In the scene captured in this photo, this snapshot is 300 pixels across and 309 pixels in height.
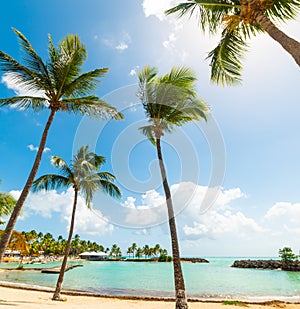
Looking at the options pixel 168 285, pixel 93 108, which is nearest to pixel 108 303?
pixel 93 108

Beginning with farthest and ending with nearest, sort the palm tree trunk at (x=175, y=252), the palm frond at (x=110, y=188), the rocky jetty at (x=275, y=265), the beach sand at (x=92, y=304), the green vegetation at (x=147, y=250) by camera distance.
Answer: the green vegetation at (x=147, y=250) → the rocky jetty at (x=275, y=265) → the palm frond at (x=110, y=188) → the beach sand at (x=92, y=304) → the palm tree trunk at (x=175, y=252)

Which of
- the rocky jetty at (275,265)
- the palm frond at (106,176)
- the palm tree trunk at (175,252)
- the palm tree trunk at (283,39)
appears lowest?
the palm tree trunk at (175,252)

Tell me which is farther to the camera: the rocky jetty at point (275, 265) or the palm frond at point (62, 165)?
the rocky jetty at point (275, 265)

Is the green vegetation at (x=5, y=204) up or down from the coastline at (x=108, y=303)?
up

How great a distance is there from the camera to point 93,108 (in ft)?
31.6

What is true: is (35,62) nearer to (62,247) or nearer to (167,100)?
(167,100)

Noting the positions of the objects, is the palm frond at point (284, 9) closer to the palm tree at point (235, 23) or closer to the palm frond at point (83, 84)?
the palm tree at point (235, 23)

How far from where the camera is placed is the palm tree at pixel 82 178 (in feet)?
46.0

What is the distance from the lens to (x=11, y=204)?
15555 mm

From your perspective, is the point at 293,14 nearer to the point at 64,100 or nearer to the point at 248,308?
the point at 64,100

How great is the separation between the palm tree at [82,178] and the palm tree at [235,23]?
9301 millimetres

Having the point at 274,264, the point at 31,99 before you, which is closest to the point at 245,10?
the point at 31,99

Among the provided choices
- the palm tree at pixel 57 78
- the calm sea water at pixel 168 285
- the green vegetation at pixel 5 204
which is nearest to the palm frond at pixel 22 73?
the palm tree at pixel 57 78

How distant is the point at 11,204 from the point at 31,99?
9357 millimetres
